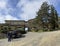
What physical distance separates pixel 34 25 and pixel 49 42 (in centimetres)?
3380

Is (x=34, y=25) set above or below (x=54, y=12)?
below

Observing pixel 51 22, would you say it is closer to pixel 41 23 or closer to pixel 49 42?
pixel 41 23

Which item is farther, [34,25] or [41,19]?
[34,25]

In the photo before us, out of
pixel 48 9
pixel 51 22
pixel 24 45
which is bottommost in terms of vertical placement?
pixel 24 45

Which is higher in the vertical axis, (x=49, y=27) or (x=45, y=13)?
(x=45, y=13)

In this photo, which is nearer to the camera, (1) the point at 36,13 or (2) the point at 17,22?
(1) the point at 36,13

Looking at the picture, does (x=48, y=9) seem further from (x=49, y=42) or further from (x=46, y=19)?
(x=49, y=42)

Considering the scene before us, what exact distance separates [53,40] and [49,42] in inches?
44.1

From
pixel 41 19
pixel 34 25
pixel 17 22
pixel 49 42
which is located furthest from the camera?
pixel 17 22

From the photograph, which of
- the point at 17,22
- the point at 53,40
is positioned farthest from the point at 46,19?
the point at 53,40


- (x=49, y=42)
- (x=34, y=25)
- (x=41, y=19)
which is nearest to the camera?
(x=49, y=42)

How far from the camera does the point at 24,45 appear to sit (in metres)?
26.3

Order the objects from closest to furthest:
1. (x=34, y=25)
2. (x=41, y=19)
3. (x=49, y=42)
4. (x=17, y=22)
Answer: (x=49, y=42) → (x=41, y=19) → (x=34, y=25) → (x=17, y=22)

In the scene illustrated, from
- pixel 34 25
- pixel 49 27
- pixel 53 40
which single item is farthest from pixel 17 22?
pixel 53 40
